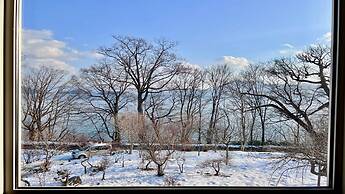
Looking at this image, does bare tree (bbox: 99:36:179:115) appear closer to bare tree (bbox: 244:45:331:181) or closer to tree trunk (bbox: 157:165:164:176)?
tree trunk (bbox: 157:165:164:176)

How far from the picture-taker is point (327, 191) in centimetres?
173

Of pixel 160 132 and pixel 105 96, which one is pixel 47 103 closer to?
pixel 105 96

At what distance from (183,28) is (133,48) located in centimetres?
21

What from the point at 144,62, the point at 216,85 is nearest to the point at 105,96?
the point at 144,62

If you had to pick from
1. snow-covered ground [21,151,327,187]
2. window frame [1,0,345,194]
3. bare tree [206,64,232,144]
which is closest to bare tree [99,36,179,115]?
bare tree [206,64,232,144]

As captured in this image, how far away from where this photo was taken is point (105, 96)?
1.72 m

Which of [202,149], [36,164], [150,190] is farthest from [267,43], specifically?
[36,164]

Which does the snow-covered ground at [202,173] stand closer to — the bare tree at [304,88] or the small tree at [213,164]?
the small tree at [213,164]

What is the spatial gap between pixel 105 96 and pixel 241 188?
2.18ft

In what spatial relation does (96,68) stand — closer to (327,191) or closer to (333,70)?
(333,70)

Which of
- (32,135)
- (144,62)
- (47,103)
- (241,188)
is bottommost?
(241,188)

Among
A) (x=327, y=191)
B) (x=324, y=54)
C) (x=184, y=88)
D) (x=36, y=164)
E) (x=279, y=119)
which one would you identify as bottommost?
(x=327, y=191)

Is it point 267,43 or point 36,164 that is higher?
point 267,43

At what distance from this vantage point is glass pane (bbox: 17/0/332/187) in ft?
5.54
